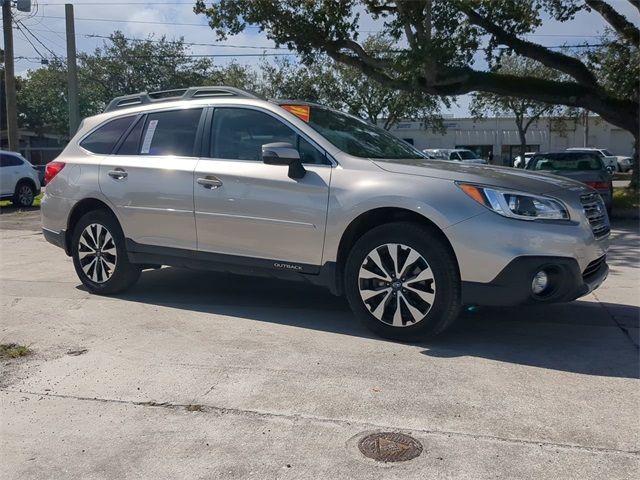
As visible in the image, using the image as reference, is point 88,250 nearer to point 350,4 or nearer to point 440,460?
point 440,460

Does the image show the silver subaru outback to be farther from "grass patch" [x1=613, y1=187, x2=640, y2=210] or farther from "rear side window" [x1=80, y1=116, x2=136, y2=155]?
"grass patch" [x1=613, y1=187, x2=640, y2=210]

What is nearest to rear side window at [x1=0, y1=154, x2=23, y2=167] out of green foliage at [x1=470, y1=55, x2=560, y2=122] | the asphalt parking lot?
the asphalt parking lot

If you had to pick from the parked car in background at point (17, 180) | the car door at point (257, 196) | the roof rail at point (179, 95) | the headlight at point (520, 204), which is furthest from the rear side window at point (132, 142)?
the parked car in background at point (17, 180)

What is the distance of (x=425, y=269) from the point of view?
15.5ft

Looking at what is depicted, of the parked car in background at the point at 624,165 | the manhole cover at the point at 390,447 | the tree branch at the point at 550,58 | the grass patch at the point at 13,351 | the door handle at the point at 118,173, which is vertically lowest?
the grass patch at the point at 13,351

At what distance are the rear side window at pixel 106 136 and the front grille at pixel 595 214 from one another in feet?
14.3

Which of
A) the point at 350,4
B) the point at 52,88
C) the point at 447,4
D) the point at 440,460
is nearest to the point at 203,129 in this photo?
the point at 440,460

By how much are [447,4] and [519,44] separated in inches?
135

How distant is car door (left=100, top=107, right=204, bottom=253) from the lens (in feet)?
19.2

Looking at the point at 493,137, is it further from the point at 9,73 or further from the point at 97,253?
the point at 97,253

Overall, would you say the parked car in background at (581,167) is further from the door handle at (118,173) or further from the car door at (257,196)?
the door handle at (118,173)

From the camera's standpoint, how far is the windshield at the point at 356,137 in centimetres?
545

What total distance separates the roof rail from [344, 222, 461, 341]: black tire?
194 centimetres

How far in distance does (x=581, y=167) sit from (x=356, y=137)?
33.8ft
